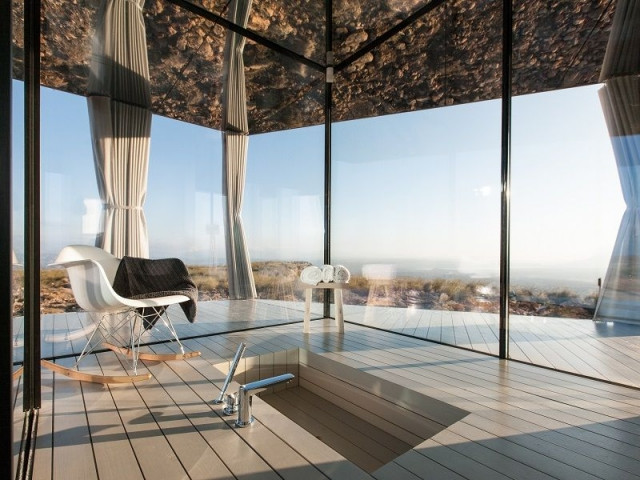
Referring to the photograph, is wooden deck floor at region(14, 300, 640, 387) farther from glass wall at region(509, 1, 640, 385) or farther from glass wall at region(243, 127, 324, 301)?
glass wall at region(243, 127, 324, 301)

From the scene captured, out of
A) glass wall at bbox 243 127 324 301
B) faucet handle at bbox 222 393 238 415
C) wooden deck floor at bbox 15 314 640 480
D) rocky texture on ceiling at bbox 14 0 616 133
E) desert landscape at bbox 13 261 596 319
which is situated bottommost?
wooden deck floor at bbox 15 314 640 480

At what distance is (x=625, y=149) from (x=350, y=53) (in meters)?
2.85

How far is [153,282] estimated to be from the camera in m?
2.92

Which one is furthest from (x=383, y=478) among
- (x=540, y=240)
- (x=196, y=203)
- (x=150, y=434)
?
(x=196, y=203)

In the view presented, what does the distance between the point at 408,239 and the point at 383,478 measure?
2.37 meters

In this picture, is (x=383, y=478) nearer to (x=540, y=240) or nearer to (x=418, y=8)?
(x=540, y=240)

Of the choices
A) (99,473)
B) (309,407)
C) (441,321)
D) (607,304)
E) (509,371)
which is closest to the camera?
(99,473)

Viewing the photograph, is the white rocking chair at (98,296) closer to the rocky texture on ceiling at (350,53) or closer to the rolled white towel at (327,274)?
the rocky texture on ceiling at (350,53)

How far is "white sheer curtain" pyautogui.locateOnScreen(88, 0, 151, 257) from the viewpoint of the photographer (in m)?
2.82

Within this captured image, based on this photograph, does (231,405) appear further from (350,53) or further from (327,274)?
(350,53)

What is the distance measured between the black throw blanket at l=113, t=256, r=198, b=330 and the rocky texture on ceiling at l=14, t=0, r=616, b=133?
1215 millimetres

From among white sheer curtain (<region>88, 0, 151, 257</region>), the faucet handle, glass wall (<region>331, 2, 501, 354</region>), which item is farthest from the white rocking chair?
glass wall (<region>331, 2, 501, 354</region>)

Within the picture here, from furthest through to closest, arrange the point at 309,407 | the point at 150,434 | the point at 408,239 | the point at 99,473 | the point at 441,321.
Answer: the point at 408,239 < the point at 441,321 < the point at 309,407 < the point at 150,434 < the point at 99,473

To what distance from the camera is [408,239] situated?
352 cm
